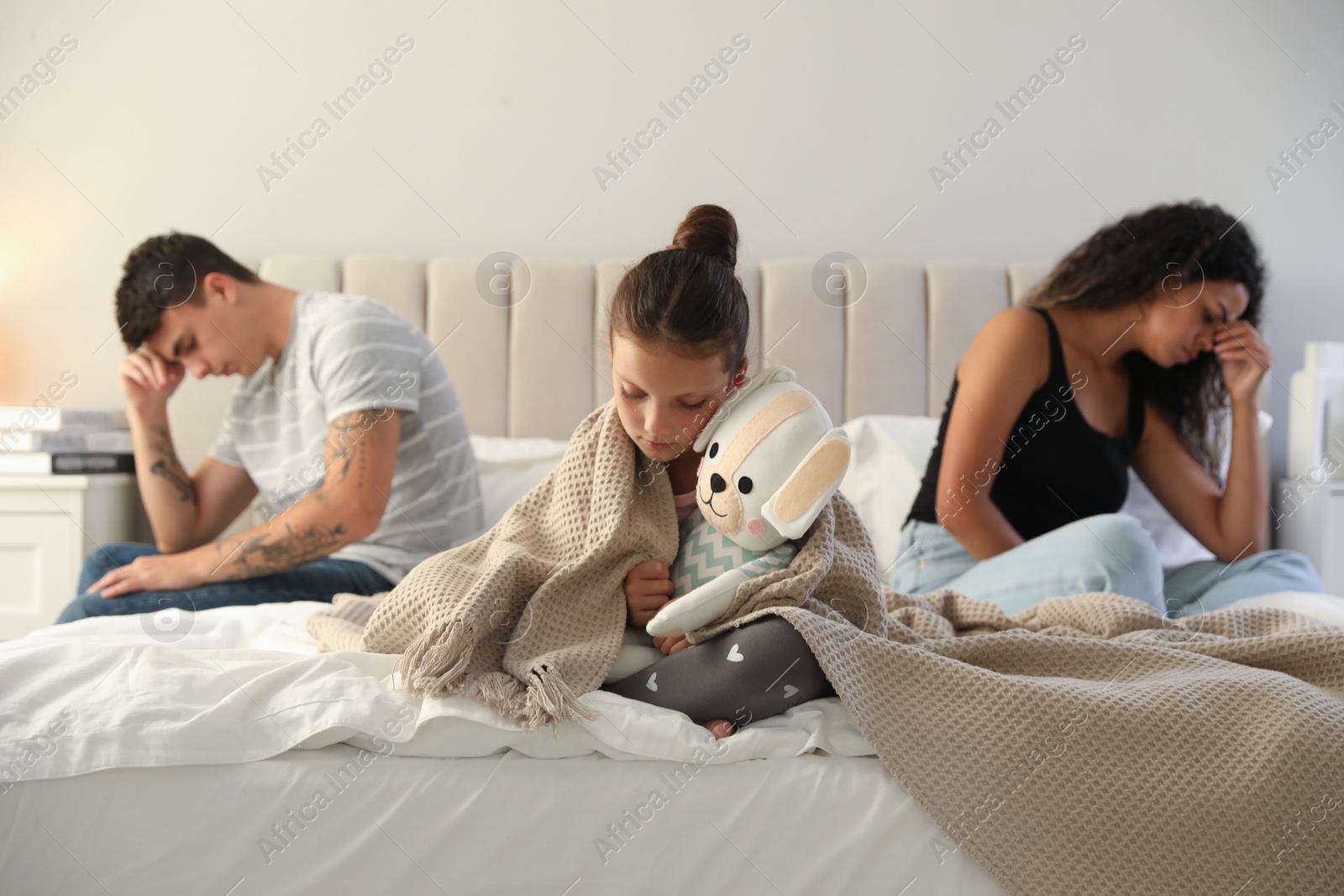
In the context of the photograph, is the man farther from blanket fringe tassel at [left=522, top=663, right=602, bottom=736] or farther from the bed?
blanket fringe tassel at [left=522, top=663, right=602, bottom=736]

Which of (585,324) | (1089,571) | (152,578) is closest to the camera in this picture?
(1089,571)

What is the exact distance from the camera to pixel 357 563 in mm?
1503

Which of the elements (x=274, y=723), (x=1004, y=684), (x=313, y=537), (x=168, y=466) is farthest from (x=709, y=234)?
(x=168, y=466)

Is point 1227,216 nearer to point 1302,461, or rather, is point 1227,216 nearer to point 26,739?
point 1302,461

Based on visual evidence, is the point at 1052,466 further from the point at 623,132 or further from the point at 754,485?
the point at 623,132

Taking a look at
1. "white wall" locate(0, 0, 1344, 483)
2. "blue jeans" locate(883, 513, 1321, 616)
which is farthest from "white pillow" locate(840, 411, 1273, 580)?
"white wall" locate(0, 0, 1344, 483)

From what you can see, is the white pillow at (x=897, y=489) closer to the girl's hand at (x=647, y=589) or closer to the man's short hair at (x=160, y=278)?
the girl's hand at (x=647, y=589)

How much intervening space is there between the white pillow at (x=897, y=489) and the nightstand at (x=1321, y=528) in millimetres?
213

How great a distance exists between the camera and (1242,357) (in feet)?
5.23

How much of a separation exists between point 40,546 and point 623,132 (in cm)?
150

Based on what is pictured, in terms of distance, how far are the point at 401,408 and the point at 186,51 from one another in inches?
50.9

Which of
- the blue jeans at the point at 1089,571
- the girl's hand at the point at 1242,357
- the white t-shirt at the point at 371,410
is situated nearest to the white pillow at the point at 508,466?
the white t-shirt at the point at 371,410

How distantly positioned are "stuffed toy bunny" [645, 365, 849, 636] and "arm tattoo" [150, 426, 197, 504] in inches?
46.5

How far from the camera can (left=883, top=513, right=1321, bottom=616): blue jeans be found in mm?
1201
